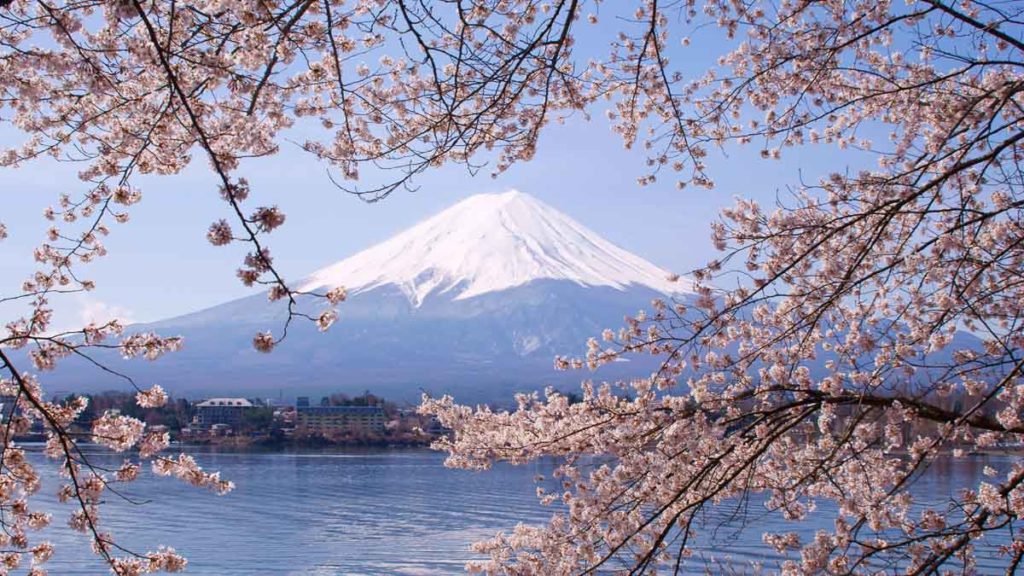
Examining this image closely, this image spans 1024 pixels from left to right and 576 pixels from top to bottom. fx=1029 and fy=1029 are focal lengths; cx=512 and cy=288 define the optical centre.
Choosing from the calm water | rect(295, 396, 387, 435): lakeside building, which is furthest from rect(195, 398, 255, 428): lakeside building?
the calm water

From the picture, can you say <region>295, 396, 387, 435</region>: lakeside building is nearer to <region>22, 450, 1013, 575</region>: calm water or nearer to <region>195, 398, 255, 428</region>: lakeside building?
<region>195, 398, 255, 428</region>: lakeside building

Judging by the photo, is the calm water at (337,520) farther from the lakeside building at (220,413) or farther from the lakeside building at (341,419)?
the lakeside building at (341,419)

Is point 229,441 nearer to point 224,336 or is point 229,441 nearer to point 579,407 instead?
Result: point 579,407

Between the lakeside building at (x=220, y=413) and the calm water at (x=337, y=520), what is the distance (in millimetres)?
10932

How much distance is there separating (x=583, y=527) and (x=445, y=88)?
1714 millimetres

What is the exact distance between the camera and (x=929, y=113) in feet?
12.0

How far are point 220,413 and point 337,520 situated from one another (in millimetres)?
23682

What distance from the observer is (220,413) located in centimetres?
3747

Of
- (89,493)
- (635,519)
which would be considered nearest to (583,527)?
(635,519)

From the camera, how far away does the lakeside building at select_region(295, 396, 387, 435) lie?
36.0 meters

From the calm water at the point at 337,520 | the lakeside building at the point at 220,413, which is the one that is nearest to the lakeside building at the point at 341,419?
the lakeside building at the point at 220,413

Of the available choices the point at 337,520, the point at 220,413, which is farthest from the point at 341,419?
the point at 337,520

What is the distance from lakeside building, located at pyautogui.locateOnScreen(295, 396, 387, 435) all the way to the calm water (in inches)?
468

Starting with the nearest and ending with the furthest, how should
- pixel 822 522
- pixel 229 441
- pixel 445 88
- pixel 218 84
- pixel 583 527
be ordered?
1. pixel 218 84
2. pixel 445 88
3. pixel 583 527
4. pixel 822 522
5. pixel 229 441
